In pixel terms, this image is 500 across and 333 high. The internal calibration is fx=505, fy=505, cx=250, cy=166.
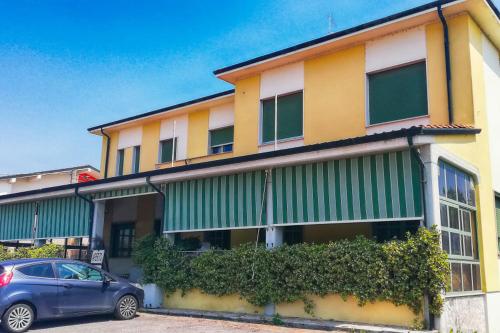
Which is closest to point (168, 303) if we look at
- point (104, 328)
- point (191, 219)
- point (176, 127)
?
point (191, 219)

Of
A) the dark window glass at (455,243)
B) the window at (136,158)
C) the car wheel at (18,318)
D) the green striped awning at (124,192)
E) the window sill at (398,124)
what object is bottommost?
the car wheel at (18,318)

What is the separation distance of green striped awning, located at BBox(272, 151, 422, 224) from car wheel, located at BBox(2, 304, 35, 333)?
5909 millimetres

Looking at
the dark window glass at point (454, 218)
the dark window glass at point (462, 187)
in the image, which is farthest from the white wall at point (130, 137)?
the dark window glass at point (454, 218)

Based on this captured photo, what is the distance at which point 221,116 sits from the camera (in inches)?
766

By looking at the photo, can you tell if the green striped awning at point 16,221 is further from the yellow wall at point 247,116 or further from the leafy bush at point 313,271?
the yellow wall at point 247,116

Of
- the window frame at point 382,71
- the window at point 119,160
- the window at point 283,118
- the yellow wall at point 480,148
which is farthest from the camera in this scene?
the window at point 119,160

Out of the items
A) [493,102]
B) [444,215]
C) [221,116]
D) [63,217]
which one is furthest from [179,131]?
[444,215]

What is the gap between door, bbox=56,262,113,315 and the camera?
11.3 m

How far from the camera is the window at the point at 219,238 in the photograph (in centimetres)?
1728

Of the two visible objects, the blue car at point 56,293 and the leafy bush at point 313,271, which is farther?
the blue car at point 56,293

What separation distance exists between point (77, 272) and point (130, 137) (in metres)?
11.9

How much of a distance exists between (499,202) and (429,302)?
5.67 meters

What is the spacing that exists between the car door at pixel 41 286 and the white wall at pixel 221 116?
31.4 ft

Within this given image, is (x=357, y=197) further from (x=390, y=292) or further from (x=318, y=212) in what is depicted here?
(x=390, y=292)
